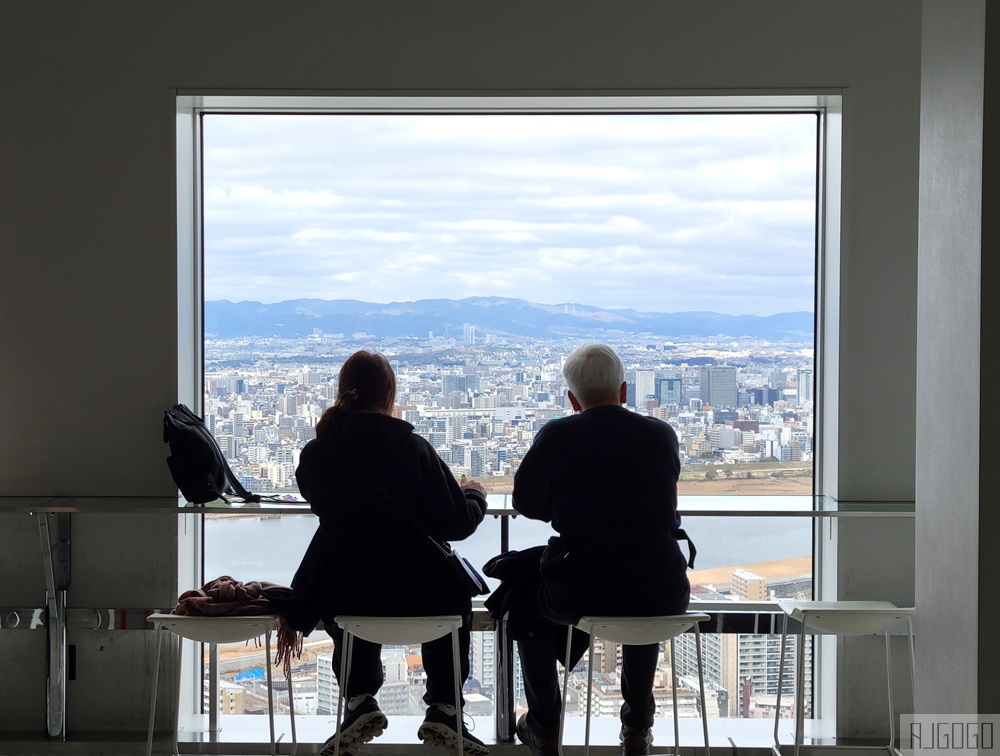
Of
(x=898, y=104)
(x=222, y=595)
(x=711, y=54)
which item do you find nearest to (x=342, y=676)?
(x=222, y=595)

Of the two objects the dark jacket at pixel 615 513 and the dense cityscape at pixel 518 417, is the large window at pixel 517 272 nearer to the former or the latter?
the dense cityscape at pixel 518 417

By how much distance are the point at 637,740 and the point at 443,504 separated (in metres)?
0.98

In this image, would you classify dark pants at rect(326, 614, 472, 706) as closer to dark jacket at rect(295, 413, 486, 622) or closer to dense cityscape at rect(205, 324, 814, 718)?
dark jacket at rect(295, 413, 486, 622)

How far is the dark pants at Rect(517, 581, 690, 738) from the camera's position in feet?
9.12

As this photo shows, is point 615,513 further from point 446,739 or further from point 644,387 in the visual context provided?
point 644,387

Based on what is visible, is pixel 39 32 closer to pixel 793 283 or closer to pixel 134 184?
pixel 134 184

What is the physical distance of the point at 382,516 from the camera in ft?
8.74

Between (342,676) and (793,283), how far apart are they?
2215 mm

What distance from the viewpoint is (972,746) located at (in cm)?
187

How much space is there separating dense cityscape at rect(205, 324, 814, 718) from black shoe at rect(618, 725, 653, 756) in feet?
1.95

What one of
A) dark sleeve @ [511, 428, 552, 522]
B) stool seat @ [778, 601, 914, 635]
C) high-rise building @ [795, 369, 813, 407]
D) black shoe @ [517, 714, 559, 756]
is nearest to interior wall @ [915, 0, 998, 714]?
stool seat @ [778, 601, 914, 635]

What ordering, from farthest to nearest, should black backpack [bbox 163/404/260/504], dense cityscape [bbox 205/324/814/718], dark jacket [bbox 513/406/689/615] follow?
1. dense cityscape [bbox 205/324/814/718]
2. black backpack [bbox 163/404/260/504]
3. dark jacket [bbox 513/406/689/615]

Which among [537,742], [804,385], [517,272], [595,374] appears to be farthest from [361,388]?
[804,385]

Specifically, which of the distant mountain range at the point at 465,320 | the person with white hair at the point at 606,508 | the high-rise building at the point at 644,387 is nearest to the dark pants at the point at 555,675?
the person with white hair at the point at 606,508
